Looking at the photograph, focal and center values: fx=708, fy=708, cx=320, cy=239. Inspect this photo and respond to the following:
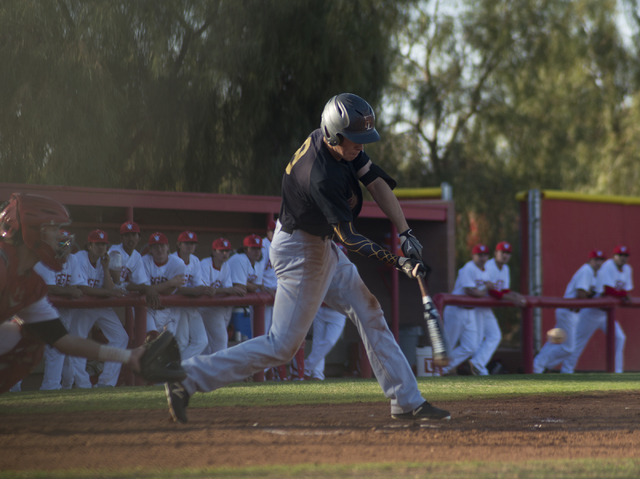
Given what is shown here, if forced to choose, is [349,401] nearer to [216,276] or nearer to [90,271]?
[216,276]

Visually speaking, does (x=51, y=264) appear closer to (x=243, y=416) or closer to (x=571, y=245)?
(x=243, y=416)

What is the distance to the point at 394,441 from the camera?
3.55m

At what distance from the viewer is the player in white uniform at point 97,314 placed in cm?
736

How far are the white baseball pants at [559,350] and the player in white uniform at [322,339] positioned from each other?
10.5 ft

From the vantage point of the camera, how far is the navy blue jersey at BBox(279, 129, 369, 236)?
11.5ft

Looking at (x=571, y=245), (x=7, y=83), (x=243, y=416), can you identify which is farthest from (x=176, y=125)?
(x=243, y=416)

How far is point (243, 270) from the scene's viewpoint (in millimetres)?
8703

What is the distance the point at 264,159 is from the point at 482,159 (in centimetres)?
744

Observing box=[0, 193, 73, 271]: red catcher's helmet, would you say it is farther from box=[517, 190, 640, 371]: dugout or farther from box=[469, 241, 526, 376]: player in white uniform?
box=[517, 190, 640, 371]: dugout

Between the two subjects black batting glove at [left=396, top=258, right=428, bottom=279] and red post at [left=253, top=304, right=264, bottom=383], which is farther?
red post at [left=253, top=304, right=264, bottom=383]

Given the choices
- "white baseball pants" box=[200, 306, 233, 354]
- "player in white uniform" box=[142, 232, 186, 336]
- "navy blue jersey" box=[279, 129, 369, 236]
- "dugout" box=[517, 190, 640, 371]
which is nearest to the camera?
"navy blue jersey" box=[279, 129, 369, 236]

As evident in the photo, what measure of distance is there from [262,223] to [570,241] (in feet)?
16.2

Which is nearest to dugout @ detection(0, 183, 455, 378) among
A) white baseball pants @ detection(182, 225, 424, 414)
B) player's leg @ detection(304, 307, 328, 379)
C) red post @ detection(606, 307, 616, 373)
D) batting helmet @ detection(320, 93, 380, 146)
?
player's leg @ detection(304, 307, 328, 379)

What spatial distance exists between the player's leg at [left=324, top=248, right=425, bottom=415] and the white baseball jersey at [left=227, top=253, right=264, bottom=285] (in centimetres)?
467
